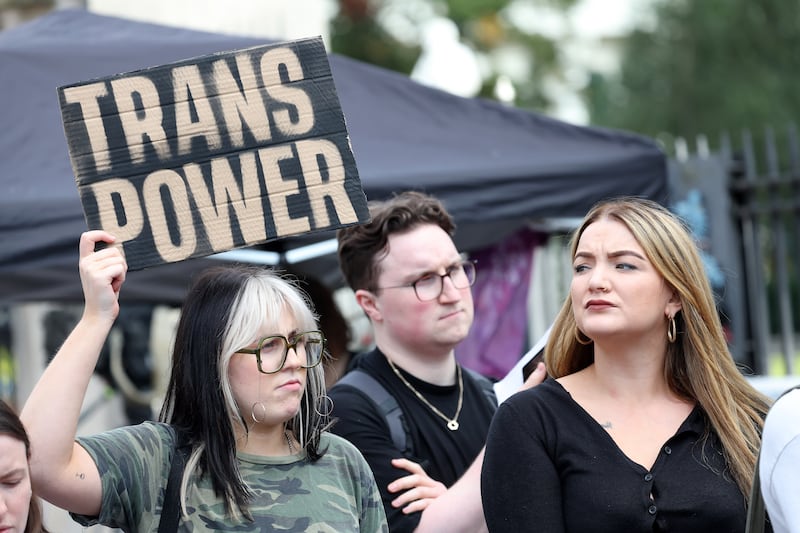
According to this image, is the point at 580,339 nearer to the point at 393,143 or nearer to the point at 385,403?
the point at 385,403

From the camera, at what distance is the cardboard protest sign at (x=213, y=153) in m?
2.65

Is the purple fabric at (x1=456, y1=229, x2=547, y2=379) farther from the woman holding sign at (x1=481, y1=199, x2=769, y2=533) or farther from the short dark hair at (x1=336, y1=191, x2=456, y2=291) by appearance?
the woman holding sign at (x1=481, y1=199, x2=769, y2=533)

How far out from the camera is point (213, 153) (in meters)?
2.75

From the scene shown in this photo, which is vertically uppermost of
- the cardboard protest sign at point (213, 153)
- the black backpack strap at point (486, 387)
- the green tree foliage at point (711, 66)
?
the green tree foliage at point (711, 66)

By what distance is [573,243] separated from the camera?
2.97 m

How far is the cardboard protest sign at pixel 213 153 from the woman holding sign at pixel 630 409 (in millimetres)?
636

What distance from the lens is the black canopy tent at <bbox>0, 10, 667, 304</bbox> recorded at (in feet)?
14.7

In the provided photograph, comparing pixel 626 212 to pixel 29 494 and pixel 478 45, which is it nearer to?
pixel 29 494

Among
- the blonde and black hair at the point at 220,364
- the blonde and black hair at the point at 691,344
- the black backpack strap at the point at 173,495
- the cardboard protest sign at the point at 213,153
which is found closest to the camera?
the black backpack strap at the point at 173,495

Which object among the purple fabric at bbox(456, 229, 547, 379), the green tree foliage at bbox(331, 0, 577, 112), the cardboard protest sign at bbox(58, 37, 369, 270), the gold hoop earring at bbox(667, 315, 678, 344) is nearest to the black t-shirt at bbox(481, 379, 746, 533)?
the gold hoop earring at bbox(667, 315, 678, 344)

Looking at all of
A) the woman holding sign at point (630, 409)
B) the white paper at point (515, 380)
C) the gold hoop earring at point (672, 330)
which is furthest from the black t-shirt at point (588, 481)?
the white paper at point (515, 380)

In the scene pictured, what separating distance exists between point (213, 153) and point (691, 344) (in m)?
1.28

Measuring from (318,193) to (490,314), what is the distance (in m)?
2.87

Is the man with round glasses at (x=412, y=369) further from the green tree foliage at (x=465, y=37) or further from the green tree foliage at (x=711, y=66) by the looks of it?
the green tree foliage at (x=711, y=66)
